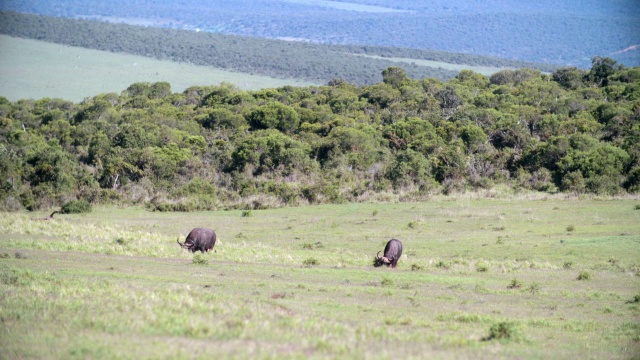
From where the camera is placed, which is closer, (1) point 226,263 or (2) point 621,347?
(2) point 621,347

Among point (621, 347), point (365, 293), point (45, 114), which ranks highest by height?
point (621, 347)

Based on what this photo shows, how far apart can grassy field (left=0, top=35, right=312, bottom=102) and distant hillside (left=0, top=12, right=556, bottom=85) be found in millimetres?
7873

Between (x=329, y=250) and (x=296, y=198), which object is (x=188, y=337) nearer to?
(x=329, y=250)

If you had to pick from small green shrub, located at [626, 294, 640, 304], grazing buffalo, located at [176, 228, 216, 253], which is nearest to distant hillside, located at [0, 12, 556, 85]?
grazing buffalo, located at [176, 228, 216, 253]

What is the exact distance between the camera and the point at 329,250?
2814cm

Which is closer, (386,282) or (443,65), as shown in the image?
(386,282)

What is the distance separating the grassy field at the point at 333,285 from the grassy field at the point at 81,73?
270 feet

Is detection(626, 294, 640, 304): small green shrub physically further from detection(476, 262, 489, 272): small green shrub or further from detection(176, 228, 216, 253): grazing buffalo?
detection(176, 228, 216, 253): grazing buffalo

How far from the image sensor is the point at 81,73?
134 m

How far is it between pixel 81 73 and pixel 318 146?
→ 298 ft

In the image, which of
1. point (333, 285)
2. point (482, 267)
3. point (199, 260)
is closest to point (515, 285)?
point (482, 267)

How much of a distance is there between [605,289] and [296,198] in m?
23.9

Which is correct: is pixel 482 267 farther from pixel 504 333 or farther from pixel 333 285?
pixel 504 333

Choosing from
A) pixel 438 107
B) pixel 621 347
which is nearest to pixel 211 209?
pixel 621 347
